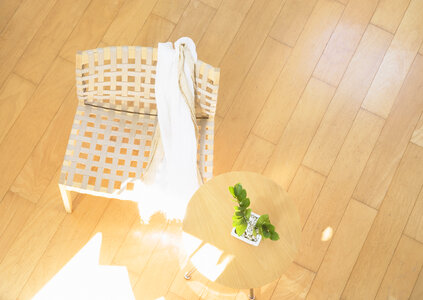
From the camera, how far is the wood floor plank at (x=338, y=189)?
259cm

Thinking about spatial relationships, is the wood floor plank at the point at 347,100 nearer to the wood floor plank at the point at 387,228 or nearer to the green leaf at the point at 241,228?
the wood floor plank at the point at 387,228

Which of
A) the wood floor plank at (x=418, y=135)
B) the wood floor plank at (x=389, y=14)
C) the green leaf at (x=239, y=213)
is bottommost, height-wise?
the green leaf at (x=239, y=213)

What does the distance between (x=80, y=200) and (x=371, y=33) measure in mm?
1906

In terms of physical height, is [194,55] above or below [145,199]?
above

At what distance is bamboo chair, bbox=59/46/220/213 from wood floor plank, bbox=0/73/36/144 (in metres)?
0.60

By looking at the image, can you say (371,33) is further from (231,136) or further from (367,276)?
(367,276)

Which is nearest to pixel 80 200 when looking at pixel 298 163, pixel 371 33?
pixel 298 163

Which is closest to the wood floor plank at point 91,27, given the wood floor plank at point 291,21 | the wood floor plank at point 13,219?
the wood floor plank at point 13,219

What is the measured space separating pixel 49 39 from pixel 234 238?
156cm

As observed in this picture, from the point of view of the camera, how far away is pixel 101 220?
2504 millimetres

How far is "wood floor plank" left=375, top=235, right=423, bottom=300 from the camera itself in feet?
8.38

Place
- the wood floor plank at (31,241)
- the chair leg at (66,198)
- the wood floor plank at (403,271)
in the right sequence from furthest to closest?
1. the wood floor plank at (403,271)
2. the wood floor plank at (31,241)
3. the chair leg at (66,198)

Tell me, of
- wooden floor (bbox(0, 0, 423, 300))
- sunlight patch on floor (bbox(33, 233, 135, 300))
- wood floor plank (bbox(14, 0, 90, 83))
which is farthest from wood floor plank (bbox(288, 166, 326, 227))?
wood floor plank (bbox(14, 0, 90, 83))

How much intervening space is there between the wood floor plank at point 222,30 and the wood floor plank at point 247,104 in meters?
0.20
